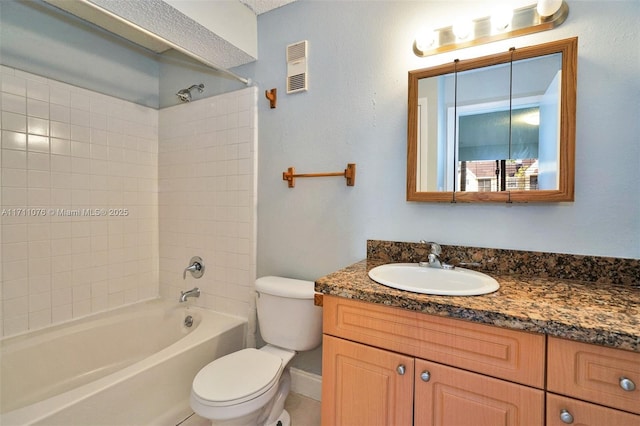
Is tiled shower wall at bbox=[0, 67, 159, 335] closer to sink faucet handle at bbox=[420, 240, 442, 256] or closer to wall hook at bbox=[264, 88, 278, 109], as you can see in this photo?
wall hook at bbox=[264, 88, 278, 109]

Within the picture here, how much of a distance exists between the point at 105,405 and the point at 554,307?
1.76 m

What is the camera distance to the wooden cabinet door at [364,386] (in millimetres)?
1003

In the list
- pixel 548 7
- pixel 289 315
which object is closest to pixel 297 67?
pixel 548 7

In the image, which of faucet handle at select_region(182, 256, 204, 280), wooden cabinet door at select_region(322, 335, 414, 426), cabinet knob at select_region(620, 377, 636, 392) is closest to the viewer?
cabinet knob at select_region(620, 377, 636, 392)

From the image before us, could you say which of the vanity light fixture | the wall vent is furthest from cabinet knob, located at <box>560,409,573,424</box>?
the wall vent

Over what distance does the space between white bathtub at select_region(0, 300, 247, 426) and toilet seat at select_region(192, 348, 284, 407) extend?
1.06 ft

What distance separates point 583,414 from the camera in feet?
2.52

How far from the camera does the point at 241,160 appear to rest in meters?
2.02

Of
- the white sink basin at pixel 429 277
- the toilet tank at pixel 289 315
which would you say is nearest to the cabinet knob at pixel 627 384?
the white sink basin at pixel 429 277

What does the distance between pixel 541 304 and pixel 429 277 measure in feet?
1.48

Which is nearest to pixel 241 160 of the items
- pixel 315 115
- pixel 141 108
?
pixel 315 115

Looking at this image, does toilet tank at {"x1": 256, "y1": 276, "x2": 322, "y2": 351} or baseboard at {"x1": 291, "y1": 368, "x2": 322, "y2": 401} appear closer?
toilet tank at {"x1": 256, "y1": 276, "x2": 322, "y2": 351}

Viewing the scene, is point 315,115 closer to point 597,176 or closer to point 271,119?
point 271,119

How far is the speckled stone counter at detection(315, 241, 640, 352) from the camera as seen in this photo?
2.46 feet
